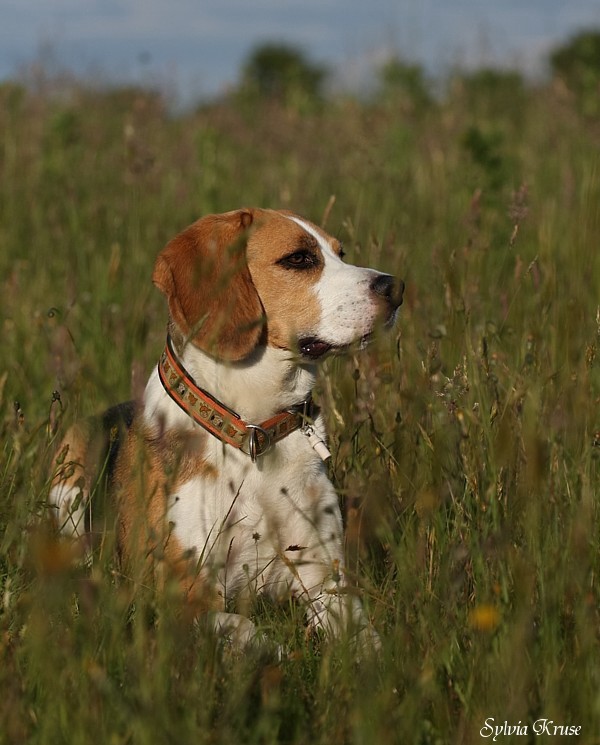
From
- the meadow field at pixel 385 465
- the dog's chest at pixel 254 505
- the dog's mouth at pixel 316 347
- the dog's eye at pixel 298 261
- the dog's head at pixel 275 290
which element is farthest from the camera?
the dog's eye at pixel 298 261

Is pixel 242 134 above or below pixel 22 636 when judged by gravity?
above

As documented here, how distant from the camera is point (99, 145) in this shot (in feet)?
28.7

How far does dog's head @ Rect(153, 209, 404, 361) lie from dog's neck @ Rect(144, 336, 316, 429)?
0.06 meters

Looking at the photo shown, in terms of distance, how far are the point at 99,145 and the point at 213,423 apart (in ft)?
20.6

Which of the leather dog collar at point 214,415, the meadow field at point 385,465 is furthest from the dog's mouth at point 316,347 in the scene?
the leather dog collar at point 214,415

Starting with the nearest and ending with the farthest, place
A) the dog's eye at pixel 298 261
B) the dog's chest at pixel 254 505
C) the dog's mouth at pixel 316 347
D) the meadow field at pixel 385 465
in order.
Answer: the meadow field at pixel 385 465
the dog's chest at pixel 254 505
the dog's mouth at pixel 316 347
the dog's eye at pixel 298 261

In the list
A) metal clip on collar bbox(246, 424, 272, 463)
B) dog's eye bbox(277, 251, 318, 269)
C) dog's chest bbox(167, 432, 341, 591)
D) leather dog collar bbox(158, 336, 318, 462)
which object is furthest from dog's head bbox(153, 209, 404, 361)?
dog's chest bbox(167, 432, 341, 591)

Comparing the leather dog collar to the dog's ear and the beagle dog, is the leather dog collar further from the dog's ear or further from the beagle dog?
the dog's ear

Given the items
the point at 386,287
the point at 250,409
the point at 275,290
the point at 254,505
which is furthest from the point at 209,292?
the point at 254,505

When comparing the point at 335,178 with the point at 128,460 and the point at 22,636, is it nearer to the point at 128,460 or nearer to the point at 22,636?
the point at 128,460

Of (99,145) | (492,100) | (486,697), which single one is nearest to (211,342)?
(486,697)

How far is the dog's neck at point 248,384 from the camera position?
10.3 ft

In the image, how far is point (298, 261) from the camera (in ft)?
11.0

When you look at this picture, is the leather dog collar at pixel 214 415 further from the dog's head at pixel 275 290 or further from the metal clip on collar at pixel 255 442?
the dog's head at pixel 275 290
